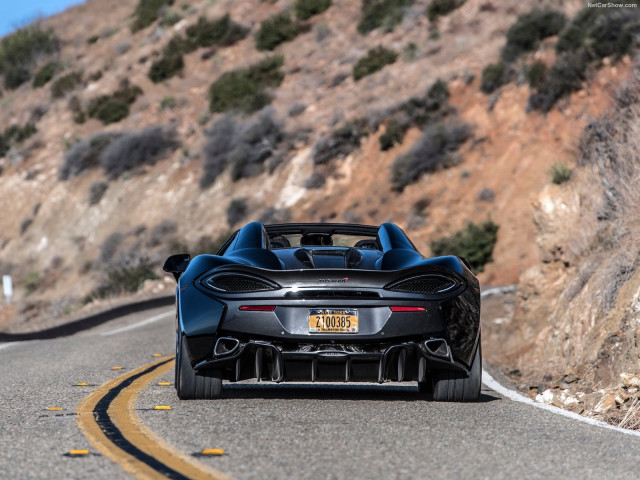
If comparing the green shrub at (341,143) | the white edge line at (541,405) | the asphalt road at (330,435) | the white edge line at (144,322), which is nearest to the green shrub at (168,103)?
the green shrub at (341,143)

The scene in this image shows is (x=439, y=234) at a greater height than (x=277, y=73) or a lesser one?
lesser

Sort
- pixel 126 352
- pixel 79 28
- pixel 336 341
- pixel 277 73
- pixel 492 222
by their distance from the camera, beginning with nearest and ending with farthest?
1. pixel 336 341
2. pixel 126 352
3. pixel 492 222
4. pixel 277 73
5. pixel 79 28

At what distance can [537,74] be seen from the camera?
34.9 metres

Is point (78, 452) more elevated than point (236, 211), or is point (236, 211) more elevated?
point (78, 452)

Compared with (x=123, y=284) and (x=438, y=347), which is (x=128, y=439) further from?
(x=123, y=284)

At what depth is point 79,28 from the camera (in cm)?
7075

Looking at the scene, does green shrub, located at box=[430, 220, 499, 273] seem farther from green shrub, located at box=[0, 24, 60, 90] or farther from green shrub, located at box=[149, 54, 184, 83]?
green shrub, located at box=[0, 24, 60, 90]

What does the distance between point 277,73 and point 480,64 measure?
13911 millimetres

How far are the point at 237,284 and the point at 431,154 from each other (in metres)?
29.1

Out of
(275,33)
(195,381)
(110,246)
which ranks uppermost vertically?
(195,381)

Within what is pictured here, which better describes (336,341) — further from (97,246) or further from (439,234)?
(97,246)

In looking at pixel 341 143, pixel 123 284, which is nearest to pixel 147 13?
pixel 341 143

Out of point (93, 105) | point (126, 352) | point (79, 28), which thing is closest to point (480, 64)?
point (93, 105)

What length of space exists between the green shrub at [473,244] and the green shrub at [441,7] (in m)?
17.9
